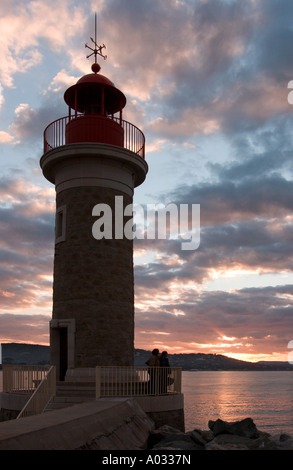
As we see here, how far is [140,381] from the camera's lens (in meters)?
16.1

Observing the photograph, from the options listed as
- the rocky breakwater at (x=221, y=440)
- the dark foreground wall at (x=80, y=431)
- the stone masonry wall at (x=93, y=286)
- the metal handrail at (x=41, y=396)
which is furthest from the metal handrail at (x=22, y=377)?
the rocky breakwater at (x=221, y=440)

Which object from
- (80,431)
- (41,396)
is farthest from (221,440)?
(41,396)

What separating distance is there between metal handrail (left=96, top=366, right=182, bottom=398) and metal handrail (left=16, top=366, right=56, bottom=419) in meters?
1.53

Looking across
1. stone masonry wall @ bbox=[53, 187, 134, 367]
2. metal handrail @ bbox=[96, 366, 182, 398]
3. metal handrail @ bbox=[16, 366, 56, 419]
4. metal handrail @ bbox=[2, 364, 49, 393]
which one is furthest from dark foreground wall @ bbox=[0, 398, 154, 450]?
stone masonry wall @ bbox=[53, 187, 134, 367]

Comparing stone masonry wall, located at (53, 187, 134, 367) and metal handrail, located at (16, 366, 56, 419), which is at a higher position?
stone masonry wall, located at (53, 187, 134, 367)

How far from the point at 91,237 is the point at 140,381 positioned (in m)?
5.36

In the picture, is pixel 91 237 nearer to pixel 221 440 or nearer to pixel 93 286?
pixel 93 286

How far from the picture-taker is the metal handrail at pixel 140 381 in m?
15.1

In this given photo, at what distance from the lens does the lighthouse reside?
17.5 metres

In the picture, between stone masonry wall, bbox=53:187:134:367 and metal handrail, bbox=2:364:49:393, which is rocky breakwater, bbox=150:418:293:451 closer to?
metal handrail, bbox=2:364:49:393

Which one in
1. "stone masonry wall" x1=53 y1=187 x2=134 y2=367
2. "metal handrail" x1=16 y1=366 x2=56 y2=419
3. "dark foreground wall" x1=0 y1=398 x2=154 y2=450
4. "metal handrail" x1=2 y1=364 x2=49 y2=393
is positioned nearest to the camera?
"dark foreground wall" x1=0 y1=398 x2=154 y2=450

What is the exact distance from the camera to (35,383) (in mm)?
16359
